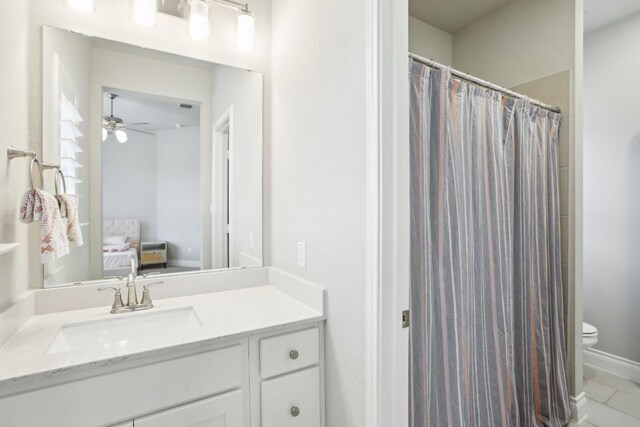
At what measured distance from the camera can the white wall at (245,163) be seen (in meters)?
1.72

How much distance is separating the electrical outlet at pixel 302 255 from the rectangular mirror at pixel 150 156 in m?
0.37

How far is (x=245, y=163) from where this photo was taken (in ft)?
5.75

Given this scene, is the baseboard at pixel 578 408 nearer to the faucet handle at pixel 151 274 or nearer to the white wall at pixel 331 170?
the white wall at pixel 331 170

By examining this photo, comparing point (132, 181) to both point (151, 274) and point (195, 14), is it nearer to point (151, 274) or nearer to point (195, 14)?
point (151, 274)

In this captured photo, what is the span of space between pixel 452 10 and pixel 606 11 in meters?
1.18

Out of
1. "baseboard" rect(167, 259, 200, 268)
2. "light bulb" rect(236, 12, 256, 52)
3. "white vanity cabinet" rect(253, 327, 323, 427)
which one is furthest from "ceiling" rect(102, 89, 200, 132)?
"white vanity cabinet" rect(253, 327, 323, 427)

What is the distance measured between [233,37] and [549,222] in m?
2.13

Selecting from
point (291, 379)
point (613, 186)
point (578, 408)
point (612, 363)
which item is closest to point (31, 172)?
point (291, 379)

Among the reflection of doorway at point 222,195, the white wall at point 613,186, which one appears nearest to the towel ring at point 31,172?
the reflection of doorway at point 222,195

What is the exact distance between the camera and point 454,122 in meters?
1.34

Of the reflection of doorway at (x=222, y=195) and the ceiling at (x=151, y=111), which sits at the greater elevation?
the ceiling at (x=151, y=111)

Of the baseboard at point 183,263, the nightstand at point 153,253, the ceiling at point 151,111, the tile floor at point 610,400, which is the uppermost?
the ceiling at point 151,111

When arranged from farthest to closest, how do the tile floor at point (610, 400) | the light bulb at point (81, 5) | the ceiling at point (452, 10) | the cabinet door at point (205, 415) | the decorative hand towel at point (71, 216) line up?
the ceiling at point (452, 10) → the tile floor at point (610, 400) → the light bulb at point (81, 5) → the decorative hand towel at point (71, 216) → the cabinet door at point (205, 415)

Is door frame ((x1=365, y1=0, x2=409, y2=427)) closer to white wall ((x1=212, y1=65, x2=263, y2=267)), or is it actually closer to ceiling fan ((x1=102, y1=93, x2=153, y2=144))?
white wall ((x1=212, y1=65, x2=263, y2=267))
